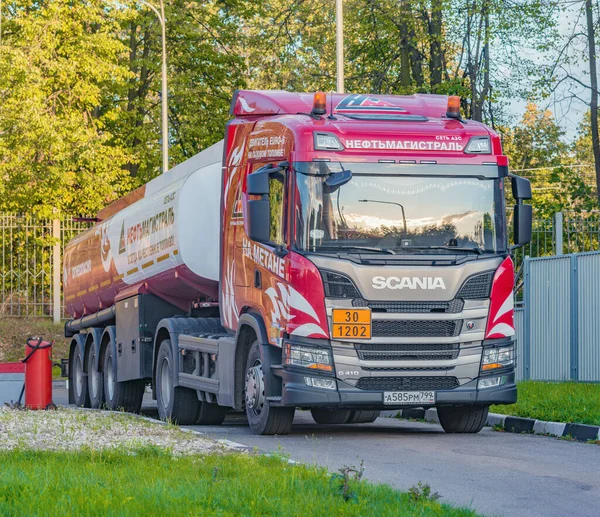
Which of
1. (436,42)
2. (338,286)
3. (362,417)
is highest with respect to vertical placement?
(436,42)

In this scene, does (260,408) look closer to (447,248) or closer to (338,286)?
(338,286)

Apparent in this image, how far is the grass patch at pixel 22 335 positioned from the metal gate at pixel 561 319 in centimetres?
1485

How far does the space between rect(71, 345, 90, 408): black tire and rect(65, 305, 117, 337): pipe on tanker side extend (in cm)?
48

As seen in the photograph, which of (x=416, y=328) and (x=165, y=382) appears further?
(x=165, y=382)

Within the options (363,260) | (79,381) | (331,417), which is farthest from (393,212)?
(79,381)

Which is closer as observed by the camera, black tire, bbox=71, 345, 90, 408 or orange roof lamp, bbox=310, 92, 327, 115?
orange roof lamp, bbox=310, 92, 327, 115

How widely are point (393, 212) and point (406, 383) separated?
171cm

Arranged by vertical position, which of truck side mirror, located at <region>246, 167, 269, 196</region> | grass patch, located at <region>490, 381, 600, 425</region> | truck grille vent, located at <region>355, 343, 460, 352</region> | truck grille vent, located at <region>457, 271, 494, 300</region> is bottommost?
grass patch, located at <region>490, 381, 600, 425</region>

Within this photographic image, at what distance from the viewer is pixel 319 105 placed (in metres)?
12.7

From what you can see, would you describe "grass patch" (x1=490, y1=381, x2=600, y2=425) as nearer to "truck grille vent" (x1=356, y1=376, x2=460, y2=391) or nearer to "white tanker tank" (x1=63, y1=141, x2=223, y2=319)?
"truck grille vent" (x1=356, y1=376, x2=460, y2=391)

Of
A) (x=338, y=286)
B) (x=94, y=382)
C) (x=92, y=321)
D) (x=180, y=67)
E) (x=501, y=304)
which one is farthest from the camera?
(x=180, y=67)

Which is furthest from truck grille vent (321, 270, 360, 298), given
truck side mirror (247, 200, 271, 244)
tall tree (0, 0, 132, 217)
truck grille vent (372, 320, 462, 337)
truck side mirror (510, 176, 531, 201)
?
tall tree (0, 0, 132, 217)

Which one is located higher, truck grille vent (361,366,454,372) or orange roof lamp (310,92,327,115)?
orange roof lamp (310,92,327,115)

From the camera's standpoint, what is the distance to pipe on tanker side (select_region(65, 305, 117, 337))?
18.5 metres
